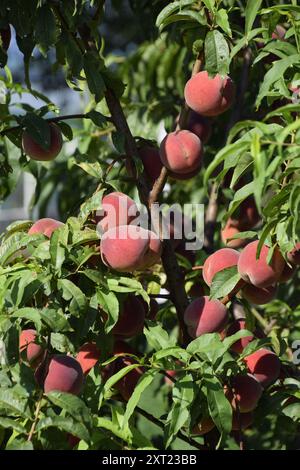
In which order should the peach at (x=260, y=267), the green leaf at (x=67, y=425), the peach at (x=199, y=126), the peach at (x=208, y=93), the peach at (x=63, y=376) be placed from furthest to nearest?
the peach at (x=199, y=126) < the peach at (x=208, y=93) < the peach at (x=260, y=267) < the peach at (x=63, y=376) < the green leaf at (x=67, y=425)

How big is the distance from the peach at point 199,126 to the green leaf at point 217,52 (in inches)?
10.7

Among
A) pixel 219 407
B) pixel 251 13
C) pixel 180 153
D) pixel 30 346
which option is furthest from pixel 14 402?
pixel 251 13

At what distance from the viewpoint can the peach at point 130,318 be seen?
1204mm

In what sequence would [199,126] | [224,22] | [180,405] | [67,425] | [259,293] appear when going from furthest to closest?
[199,126]
[259,293]
[224,22]
[180,405]
[67,425]

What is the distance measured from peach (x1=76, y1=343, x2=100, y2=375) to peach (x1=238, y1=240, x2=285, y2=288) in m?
0.25

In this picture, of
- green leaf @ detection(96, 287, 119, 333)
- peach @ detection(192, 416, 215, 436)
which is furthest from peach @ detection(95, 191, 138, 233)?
peach @ detection(192, 416, 215, 436)

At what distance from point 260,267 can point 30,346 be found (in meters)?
0.33

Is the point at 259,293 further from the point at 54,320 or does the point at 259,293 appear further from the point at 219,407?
the point at 54,320

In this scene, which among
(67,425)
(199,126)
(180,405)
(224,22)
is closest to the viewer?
(67,425)

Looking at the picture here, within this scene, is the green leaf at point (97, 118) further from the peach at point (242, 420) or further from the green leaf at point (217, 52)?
the peach at point (242, 420)

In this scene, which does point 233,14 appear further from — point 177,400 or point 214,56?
point 177,400

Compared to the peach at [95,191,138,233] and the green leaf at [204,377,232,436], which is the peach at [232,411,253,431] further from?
the peach at [95,191,138,233]

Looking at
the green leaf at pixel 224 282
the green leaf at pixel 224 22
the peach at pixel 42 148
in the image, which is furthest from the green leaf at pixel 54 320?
the green leaf at pixel 224 22

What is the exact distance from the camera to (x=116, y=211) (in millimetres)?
1161
